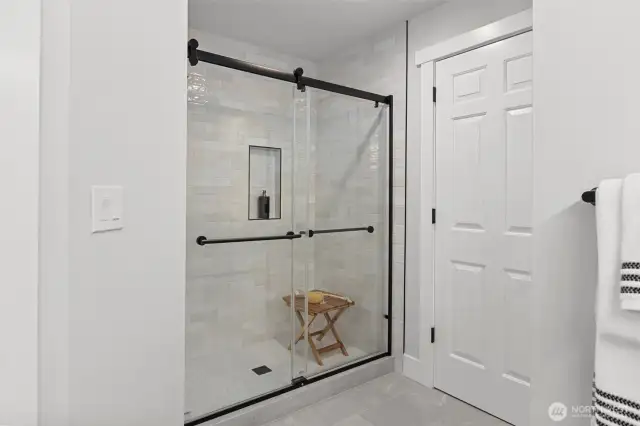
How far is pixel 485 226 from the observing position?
7.37ft

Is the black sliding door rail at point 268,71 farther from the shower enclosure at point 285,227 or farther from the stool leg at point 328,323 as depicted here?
the stool leg at point 328,323

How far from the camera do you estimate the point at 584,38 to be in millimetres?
997

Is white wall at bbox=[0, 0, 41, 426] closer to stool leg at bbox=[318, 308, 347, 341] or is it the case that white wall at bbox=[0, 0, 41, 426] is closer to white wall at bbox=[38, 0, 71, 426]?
white wall at bbox=[38, 0, 71, 426]

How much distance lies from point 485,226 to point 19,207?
2173 mm

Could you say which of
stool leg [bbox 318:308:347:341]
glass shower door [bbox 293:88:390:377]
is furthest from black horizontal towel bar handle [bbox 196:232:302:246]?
stool leg [bbox 318:308:347:341]

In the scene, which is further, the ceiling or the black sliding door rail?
the ceiling

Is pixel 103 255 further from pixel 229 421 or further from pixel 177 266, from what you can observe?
pixel 229 421

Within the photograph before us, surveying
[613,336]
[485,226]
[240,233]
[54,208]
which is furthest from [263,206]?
[613,336]

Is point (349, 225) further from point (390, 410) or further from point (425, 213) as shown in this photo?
point (390, 410)

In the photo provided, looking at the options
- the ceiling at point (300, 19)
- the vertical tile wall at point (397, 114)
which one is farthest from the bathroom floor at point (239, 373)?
the ceiling at point (300, 19)

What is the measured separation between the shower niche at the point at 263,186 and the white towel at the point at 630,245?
2186mm

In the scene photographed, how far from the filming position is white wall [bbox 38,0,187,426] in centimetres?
89

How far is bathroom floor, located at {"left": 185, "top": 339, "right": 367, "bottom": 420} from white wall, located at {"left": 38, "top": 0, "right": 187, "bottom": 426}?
1.01 m

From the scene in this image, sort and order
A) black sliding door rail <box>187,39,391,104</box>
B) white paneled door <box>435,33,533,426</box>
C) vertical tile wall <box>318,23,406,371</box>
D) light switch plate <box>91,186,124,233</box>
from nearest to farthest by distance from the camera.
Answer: light switch plate <box>91,186,124,233</box> < black sliding door rail <box>187,39,391,104</box> < white paneled door <box>435,33,533,426</box> < vertical tile wall <box>318,23,406,371</box>
